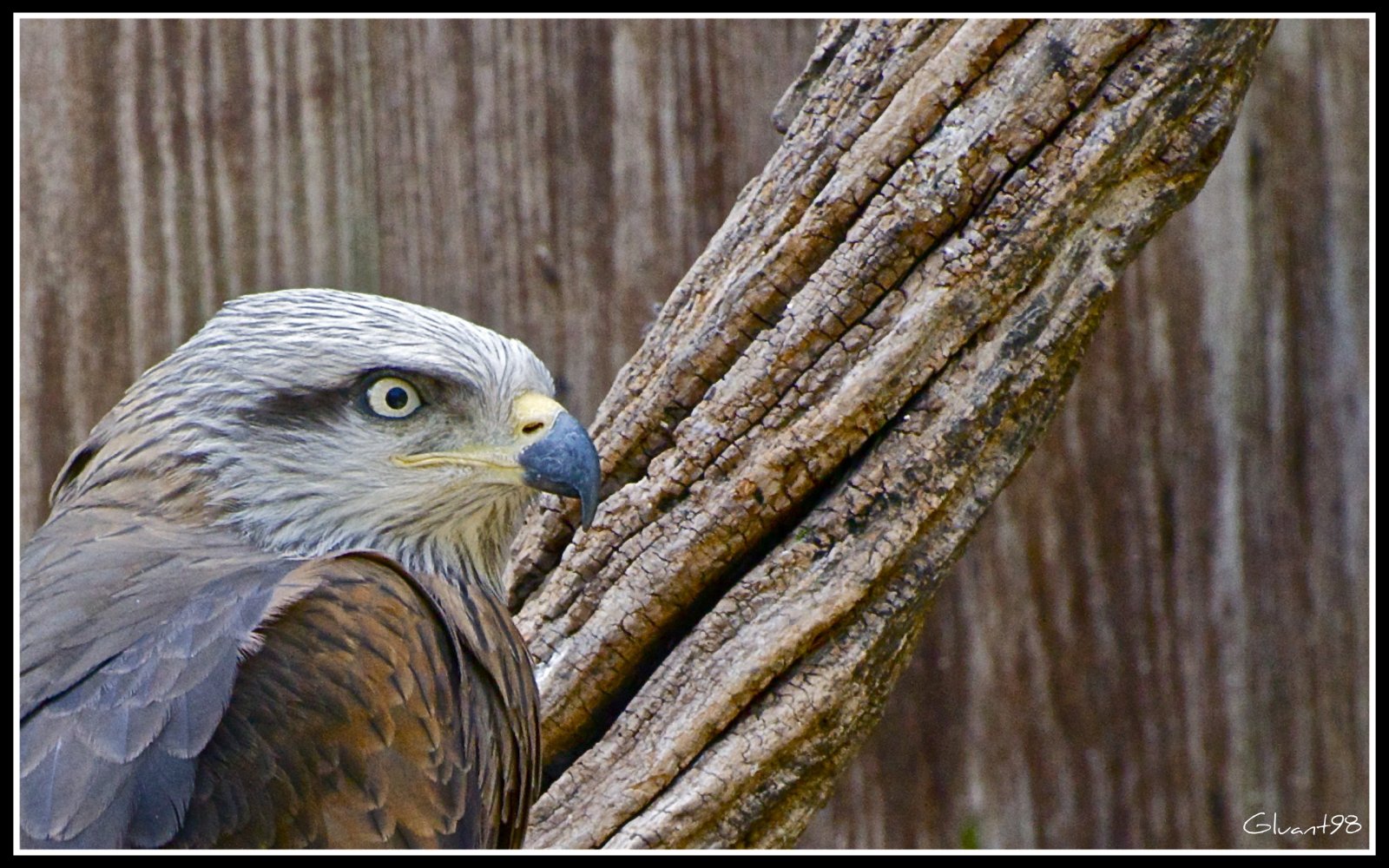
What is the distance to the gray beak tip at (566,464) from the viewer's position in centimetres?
224

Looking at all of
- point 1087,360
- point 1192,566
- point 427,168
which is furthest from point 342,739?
point 1192,566

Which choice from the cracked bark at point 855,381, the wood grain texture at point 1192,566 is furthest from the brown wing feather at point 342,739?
the wood grain texture at point 1192,566

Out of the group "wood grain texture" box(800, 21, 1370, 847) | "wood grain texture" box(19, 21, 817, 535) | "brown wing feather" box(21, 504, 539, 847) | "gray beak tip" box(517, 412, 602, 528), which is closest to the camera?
"brown wing feather" box(21, 504, 539, 847)

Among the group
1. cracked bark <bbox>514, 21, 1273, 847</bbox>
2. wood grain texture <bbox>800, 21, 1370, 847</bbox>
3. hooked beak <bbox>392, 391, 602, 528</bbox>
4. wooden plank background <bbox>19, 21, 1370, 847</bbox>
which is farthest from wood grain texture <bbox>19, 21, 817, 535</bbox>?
wood grain texture <bbox>800, 21, 1370, 847</bbox>

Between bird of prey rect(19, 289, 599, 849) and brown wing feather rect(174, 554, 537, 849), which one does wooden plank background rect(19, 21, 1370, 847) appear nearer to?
bird of prey rect(19, 289, 599, 849)

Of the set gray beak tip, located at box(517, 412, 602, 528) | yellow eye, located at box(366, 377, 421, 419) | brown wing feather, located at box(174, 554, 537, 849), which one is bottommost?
brown wing feather, located at box(174, 554, 537, 849)

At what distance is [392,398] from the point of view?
2.32m

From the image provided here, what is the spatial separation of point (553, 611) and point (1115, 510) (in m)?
1.29

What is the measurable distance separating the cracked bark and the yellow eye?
1.44 feet

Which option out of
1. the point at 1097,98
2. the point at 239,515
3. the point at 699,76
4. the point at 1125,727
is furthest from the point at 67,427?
the point at 1125,727

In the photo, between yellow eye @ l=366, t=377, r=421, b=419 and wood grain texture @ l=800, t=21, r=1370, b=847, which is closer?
yellow eye @ l=366, t=377, r=421, b=419

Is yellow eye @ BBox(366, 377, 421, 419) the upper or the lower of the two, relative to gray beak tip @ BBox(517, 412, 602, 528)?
upper

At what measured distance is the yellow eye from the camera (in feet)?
7.59

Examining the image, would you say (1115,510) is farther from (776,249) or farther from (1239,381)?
(776,249)
